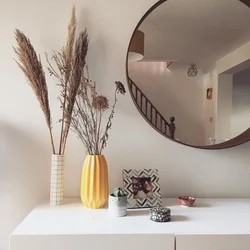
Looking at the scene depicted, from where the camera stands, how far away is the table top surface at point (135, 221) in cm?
127

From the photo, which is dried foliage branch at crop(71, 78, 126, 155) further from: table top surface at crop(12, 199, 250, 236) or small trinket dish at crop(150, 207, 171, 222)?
small trinket dish at crop(150, 207, 171, 222)

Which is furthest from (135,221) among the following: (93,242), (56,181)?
(56,181)

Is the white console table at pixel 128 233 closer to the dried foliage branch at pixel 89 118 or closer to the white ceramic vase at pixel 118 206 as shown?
the white ceramic vase at pixel 118 206

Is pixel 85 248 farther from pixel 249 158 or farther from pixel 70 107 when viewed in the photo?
pixel 249 158

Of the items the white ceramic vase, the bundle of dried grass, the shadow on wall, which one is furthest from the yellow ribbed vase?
the shadow on wall

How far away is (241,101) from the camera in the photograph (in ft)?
6.11

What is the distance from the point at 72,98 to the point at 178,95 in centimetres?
62

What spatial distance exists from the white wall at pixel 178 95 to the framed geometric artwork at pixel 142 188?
0.30 meters

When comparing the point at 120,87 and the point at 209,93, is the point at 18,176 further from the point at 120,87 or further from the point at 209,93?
the point at 209,93

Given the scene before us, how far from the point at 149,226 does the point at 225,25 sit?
1.23 m

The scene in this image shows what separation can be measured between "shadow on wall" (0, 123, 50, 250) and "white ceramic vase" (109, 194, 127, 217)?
51 cm

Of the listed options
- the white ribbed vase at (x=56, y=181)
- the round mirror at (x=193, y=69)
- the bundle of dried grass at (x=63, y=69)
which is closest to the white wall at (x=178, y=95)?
the round mirror at (x=193, y=69)

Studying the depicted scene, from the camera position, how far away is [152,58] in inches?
70.3

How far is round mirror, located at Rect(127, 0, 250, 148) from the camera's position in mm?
1785
